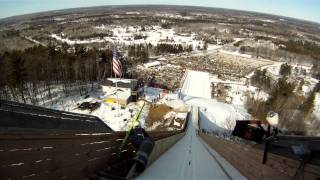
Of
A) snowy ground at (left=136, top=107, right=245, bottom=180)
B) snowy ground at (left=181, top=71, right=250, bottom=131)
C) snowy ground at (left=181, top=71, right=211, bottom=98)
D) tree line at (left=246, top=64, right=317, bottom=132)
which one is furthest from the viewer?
snowy ground at (left=181, top=71, right=211, bottom=98)

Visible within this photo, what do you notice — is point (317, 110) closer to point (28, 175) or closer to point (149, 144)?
point (149, 144)

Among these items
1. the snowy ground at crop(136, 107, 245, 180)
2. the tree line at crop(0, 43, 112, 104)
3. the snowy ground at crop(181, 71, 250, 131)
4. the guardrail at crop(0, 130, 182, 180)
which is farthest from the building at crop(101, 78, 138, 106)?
the guardrail at crop(0, 130, 182, 180)

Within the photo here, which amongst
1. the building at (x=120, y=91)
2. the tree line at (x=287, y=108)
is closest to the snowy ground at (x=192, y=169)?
the tree line at (x=287, y=108)

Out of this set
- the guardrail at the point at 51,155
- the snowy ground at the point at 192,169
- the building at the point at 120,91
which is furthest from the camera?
the building at the point at 120,91

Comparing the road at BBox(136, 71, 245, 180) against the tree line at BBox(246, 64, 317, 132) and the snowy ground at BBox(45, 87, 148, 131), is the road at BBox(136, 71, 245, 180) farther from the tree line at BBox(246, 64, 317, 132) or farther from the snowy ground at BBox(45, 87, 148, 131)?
the tree line at BBox(246, 64, 317, 132)

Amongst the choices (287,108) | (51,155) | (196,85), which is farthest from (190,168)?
(196,85)

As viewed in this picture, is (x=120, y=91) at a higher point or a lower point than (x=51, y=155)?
lower

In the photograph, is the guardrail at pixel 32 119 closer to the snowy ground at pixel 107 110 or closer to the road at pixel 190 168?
the road at pixel 190 168

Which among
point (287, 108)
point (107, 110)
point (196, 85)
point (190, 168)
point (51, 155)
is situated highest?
point (51, 155)

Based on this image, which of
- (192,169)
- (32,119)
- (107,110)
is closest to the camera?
(32,119)

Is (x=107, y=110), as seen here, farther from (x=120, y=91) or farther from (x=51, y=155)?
(x=51, y=155)

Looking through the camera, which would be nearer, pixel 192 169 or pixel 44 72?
pixel 192 169

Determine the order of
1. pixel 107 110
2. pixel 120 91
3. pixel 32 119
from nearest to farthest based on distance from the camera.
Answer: pixel 32 119
pixel 107 110
pixel 120 91
